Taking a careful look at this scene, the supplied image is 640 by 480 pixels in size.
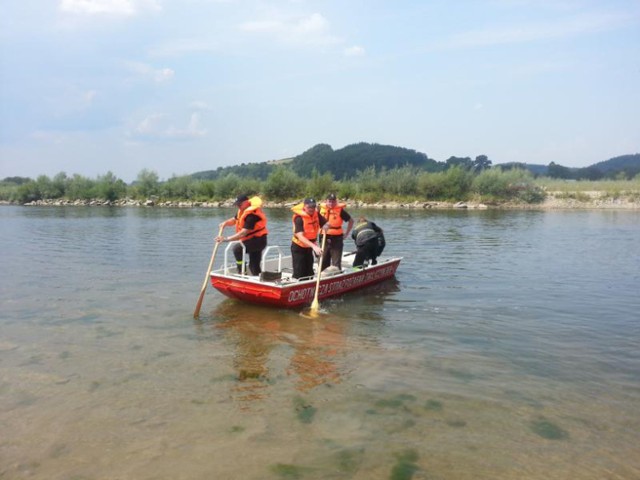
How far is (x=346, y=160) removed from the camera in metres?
140

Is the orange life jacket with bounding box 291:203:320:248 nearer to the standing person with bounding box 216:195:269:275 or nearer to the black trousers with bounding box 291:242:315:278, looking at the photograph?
the black trousers with bounding box 291:242:315:278

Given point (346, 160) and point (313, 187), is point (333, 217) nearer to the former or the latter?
point (313, 187)

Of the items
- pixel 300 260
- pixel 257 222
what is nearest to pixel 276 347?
pixel 300 260

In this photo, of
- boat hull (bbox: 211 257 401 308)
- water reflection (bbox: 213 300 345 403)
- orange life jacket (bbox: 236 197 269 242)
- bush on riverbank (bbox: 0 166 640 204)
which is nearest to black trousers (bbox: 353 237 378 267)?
boat hull (bbox: 211 257 401 308)

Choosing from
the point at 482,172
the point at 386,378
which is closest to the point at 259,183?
the point at 482,172

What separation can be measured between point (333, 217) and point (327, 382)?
5.61m

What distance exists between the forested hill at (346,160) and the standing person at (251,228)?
116108 millimetres

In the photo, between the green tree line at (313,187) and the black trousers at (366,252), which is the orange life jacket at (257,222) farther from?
the green tree line at (313,187)

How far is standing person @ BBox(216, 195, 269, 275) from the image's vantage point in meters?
10.3

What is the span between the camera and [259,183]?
61.1m

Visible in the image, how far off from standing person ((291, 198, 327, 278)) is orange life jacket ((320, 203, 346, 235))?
0.58 meters

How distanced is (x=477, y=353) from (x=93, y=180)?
74.5 meters

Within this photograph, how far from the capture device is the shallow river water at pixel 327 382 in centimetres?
453

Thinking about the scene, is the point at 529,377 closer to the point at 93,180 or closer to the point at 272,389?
the point at 272,389
